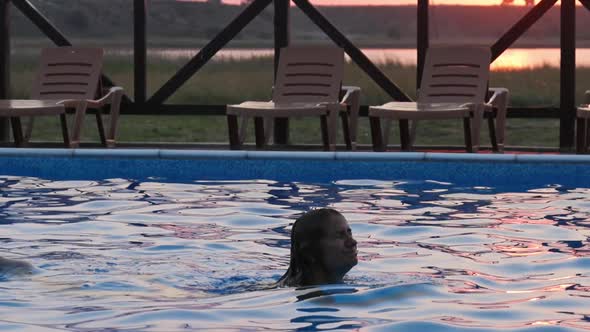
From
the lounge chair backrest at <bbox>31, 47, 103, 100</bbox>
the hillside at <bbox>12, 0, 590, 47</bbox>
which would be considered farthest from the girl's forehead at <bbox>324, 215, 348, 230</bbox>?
the hillside at <bbox>12, 0, 590, 47</bbox>

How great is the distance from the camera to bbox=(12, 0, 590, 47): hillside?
30891 millimetres

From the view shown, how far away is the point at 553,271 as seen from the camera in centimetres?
495

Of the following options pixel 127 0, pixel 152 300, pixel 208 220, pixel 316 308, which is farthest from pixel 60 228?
pixel 127 0

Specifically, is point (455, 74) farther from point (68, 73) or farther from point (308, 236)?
point (308, 236)

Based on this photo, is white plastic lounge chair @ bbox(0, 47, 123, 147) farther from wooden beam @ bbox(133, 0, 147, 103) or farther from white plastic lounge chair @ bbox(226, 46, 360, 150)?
white plastic lounge chair @ bbox(226, 46, 360, 150)

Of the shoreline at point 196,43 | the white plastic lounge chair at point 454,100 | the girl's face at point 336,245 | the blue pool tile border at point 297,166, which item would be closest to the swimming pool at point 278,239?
the blue pool tile border at point 297,166

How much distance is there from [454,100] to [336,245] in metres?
5.91

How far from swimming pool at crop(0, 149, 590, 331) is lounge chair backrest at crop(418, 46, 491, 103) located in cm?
195

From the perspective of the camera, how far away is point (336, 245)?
4.05 meters

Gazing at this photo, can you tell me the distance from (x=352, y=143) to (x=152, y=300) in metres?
5.37

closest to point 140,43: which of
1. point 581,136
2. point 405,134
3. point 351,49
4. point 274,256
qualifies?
point 351,49

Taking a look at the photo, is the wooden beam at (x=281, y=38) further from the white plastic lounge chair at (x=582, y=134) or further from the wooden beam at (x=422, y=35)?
the white plastic lounge chair at (x=582, y=134)

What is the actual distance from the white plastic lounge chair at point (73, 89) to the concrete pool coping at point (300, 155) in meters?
1.26

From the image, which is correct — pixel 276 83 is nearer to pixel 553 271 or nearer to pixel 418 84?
pixel 418 84
